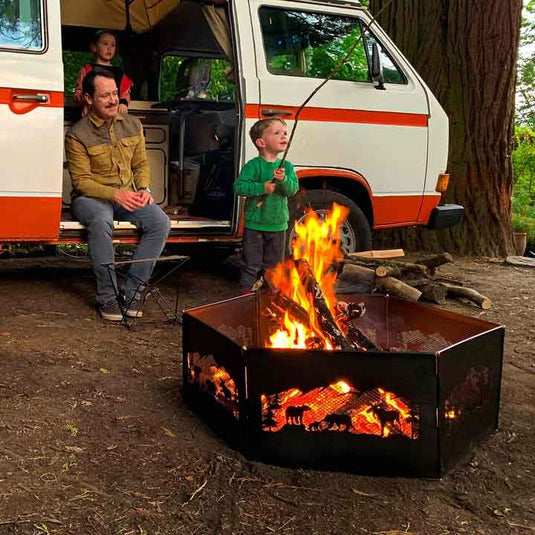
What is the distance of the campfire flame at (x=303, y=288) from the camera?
10.8 feet

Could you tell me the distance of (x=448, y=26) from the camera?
822 cm

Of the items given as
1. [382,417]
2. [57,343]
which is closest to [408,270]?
[57,343]

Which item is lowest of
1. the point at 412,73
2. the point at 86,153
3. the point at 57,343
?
the point at 57,343

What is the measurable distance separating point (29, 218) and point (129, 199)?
27.5 inches

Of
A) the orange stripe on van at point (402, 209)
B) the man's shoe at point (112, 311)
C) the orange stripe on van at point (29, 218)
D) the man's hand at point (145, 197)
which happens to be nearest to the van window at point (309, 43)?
the orange stripe on van at point (402, 209)

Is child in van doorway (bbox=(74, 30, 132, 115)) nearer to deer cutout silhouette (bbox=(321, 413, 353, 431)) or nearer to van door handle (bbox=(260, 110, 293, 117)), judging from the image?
van door handle (bbox=(260, 110, 293, 117))

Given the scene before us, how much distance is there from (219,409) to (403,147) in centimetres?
374

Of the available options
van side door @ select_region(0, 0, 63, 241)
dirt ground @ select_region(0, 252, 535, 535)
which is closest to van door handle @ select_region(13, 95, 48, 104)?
van side door @ select_region(0, 0, 63, 241)

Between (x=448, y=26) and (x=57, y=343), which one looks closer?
(x=57, y=343)

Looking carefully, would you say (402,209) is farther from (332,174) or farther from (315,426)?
(315,426)

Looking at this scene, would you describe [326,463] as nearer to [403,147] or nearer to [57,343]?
[57,343]

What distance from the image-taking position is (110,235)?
198 inches

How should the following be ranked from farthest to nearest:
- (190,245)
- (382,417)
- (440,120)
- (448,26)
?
(448,26), (190,245), (440,120), (382,417)

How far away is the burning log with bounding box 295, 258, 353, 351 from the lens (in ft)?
10.4
